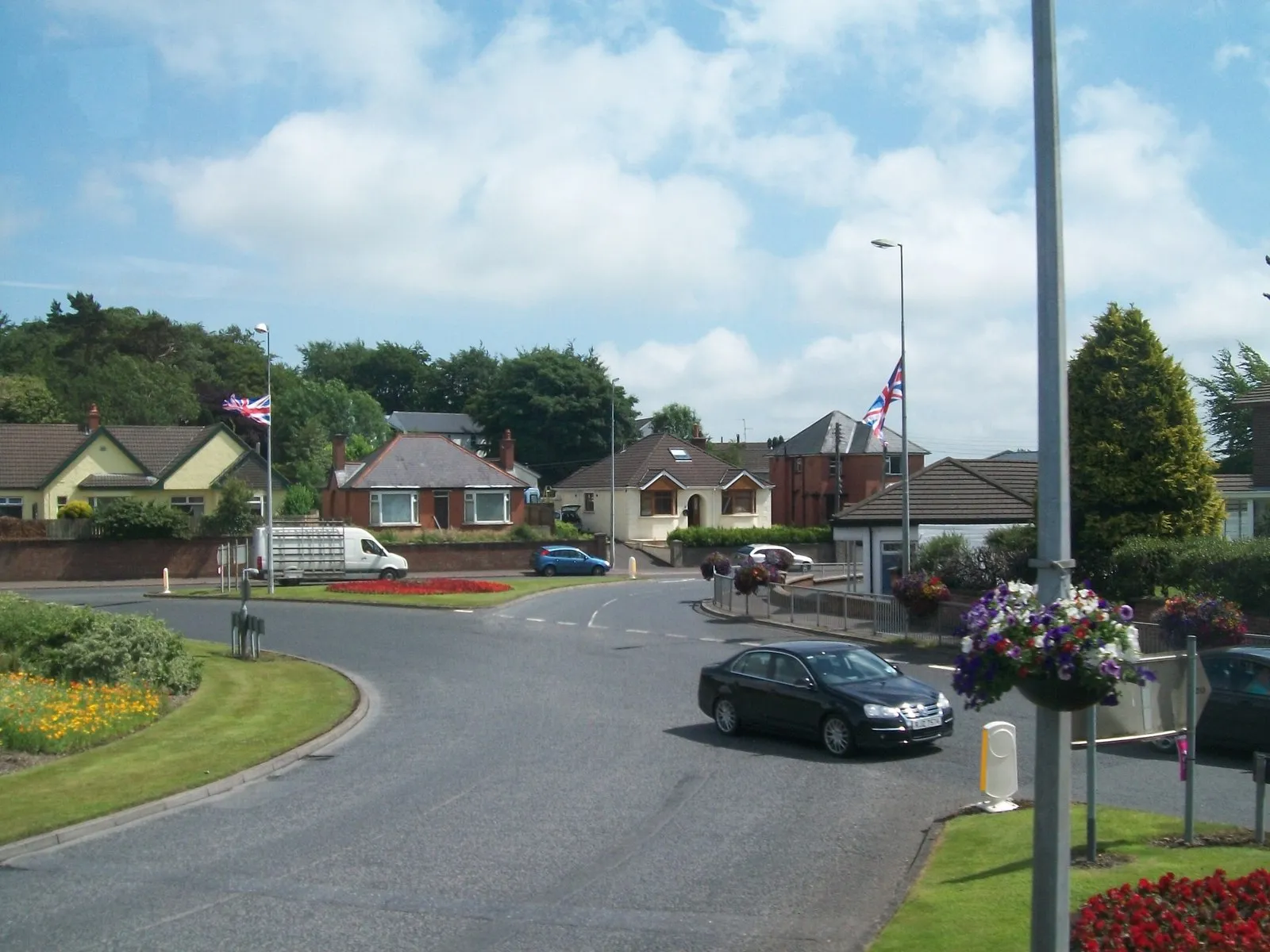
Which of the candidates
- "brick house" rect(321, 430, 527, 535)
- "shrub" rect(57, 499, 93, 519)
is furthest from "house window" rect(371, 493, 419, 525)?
"shrub" rect(57, 499, 93, 519)

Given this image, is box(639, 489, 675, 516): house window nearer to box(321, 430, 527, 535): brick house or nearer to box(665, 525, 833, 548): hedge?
box(665, 525, 833, 548): hedge

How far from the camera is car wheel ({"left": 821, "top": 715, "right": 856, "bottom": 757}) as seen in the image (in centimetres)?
1694

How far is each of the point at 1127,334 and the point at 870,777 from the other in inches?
683

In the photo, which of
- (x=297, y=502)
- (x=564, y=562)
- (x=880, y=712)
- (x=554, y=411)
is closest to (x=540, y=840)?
(x=880, y=712)

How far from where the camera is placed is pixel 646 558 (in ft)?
235

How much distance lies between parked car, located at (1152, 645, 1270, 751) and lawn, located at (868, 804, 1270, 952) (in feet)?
13.9

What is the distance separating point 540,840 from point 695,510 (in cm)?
6703

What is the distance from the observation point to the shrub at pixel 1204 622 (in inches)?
872

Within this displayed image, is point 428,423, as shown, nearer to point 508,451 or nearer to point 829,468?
point 508,451

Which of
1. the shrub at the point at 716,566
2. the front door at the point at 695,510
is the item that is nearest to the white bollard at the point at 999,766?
the shrub at the point at 716,566

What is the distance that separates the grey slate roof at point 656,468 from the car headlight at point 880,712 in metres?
59.2

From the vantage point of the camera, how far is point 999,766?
43.3 ft

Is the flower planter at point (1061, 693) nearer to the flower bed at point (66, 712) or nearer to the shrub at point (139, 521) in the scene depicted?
the flower bed at point (66, 712)

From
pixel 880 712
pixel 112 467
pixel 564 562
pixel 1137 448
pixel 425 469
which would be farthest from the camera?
pixel 425 469
